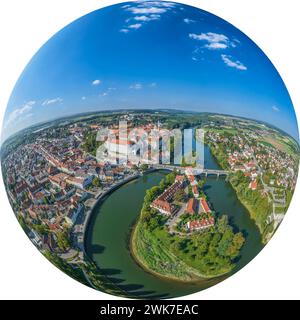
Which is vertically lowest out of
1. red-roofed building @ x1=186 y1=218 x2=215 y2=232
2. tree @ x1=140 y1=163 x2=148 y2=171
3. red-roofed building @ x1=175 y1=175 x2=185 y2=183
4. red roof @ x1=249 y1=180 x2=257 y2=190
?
red-roofed building @ x1=186 y1=218 x2=215 y2=232

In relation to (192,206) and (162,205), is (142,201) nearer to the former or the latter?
(162,205)

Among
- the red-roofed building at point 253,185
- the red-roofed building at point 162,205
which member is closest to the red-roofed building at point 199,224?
the red-roofed building at point 162,205

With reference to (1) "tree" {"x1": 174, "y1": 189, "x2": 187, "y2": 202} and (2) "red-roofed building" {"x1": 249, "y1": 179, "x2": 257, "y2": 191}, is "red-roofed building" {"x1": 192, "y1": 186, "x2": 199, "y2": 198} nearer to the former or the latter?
(1) "tree" {"x1": 174, "y1": 189, "x2": 187, "y2": 202}

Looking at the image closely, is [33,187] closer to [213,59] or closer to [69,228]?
[69,228]

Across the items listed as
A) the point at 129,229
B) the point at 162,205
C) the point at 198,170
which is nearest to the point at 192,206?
the point at 162,205

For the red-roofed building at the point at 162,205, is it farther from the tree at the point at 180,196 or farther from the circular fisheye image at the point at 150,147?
the tree at the point at 180,196

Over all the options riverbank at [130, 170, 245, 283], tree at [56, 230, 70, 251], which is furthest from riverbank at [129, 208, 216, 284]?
tree at [56, 230, 70, 251]
